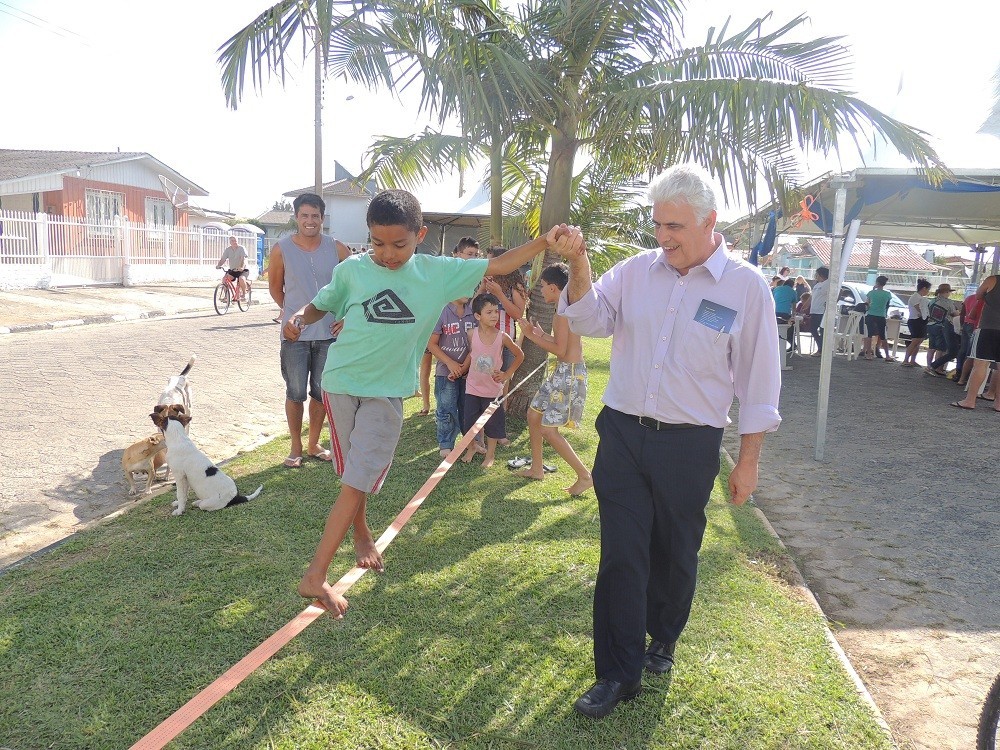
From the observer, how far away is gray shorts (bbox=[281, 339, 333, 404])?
18.4 feet

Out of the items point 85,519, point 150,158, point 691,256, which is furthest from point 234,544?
point 150,158

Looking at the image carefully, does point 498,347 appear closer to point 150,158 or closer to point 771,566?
point 771,566

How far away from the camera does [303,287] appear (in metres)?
5.48

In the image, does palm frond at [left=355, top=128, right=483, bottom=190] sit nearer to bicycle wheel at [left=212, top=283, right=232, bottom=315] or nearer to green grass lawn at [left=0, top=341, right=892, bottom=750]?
green grass lawn at [left=0, top=341, right=892, bottom=750]

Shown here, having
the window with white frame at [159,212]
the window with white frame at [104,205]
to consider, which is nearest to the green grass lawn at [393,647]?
the window with white frame at [104,205]

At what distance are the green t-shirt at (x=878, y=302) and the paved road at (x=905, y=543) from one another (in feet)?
20.6

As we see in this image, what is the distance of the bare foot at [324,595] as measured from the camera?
128 inches

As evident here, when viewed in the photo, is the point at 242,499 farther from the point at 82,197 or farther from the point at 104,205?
the point at 104,205

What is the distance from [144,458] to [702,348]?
4.21 m

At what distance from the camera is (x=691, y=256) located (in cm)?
277

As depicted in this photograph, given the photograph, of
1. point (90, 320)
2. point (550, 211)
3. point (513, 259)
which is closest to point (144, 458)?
point (513, 259)

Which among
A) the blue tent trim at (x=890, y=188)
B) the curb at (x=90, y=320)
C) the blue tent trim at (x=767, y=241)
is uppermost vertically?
the blue tent trim at (x=890, y=188)

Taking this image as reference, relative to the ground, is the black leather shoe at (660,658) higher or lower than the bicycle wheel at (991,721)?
lower

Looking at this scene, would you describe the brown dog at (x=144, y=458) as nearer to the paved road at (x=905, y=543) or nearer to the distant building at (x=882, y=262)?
the paved road at (x=905, y=543)
